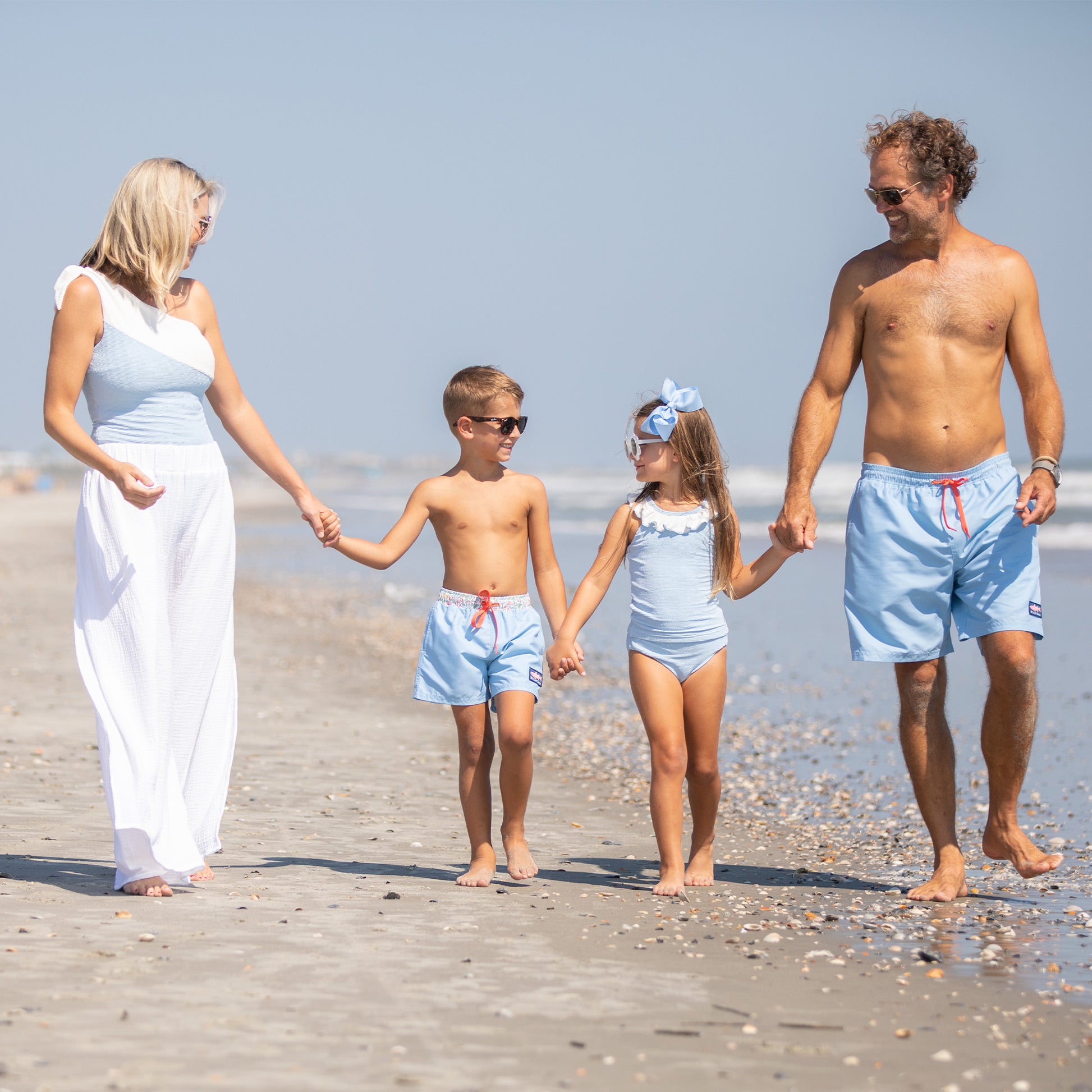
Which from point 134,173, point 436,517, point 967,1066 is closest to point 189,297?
point 134,173

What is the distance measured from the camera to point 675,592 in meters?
4.73

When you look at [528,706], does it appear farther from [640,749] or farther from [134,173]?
[640,749]

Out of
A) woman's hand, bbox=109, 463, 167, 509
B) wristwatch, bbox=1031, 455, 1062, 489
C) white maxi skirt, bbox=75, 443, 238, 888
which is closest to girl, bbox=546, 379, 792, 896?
wristwatch, bbox=1031, 455, 1062, 489

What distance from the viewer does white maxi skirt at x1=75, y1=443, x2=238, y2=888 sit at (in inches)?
170

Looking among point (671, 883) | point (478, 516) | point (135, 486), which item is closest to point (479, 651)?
point (478, 516)

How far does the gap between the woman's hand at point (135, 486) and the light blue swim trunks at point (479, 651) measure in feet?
3.46

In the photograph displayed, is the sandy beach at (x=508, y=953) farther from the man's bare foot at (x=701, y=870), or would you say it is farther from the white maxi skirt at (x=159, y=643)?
the white maxi skirt at (x=159, y=643)

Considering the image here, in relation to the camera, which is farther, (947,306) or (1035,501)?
(947,306)

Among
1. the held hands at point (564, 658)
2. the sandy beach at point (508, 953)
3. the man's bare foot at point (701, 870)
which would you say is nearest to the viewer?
the sandy beach at point (508, 953)

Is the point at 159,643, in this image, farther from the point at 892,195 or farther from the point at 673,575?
the point at 892,195

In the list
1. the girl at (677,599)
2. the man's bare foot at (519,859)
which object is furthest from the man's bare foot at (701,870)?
the man's bare foot at (519,859)

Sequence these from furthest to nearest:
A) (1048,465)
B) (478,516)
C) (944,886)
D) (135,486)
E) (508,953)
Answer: (478,516) < (1048,465) < (944,886) < (135,486) < (508,953)

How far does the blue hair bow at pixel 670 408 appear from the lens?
15.7ft

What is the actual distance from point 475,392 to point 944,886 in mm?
2319
